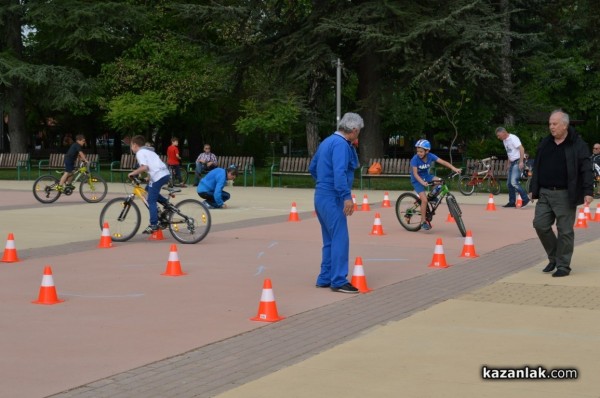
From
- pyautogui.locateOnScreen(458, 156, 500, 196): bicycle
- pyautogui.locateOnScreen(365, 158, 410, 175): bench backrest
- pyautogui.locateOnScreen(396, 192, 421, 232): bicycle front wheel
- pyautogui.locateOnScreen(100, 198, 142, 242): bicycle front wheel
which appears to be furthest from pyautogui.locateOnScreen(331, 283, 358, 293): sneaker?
pyautogui.locateOnScreen(365, 158, 410, 175): bench backrest

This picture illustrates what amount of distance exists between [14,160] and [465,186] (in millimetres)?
19297

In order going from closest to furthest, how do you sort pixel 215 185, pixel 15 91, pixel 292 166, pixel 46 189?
pixel 215 185 < pixel 46 189 < pixel 292 166 < pixel 15 91

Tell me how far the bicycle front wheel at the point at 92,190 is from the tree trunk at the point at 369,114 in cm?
1379

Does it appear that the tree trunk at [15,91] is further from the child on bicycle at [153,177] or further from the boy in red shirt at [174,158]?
the child on bicycle at [153,177]

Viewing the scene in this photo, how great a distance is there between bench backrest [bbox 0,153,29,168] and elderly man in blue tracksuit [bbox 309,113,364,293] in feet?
95.6

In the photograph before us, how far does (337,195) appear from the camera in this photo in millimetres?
10078

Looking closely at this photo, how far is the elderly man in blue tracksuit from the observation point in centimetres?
988

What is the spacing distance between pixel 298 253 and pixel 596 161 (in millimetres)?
15341

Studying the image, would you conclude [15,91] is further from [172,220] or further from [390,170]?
[172,220]

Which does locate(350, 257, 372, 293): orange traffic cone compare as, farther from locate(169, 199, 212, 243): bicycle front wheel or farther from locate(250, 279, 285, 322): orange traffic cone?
locate(169, 199, 212, 243): bicycle front wheel

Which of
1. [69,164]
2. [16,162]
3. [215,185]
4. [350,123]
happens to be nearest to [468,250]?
[350,123]

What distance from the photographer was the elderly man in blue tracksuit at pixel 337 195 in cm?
988

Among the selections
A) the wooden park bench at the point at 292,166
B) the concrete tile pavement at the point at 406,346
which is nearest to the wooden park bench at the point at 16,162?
the wooden park bench at the point at 292,166

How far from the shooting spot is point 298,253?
43.7ft
